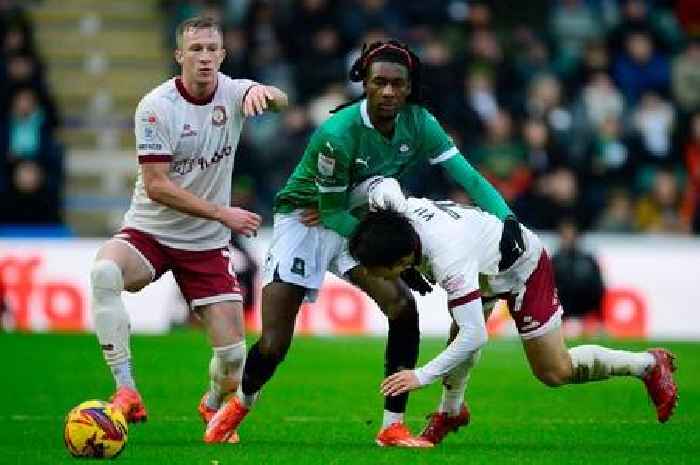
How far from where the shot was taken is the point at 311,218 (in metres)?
11.2

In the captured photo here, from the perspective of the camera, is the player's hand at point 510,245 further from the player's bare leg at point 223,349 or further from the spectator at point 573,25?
the spectator at point 573,25

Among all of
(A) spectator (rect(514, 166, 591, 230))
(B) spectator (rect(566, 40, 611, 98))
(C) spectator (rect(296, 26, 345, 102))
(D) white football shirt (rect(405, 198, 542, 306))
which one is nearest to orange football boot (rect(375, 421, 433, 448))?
(D) white football shirt (rect(405, 198, 542, 306))

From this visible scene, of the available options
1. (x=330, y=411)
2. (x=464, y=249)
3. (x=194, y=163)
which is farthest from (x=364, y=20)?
(x=464, y=249)

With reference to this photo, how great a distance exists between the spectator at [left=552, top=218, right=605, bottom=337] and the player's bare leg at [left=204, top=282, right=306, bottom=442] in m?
9.18

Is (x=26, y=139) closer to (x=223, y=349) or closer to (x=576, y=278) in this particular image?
(x=576, y=278)

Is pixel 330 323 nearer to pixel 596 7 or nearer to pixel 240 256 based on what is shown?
pixel 240 256

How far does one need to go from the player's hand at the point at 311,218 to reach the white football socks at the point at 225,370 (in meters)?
0.87

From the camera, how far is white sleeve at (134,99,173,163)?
1114cm

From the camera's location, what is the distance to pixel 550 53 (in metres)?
24.0

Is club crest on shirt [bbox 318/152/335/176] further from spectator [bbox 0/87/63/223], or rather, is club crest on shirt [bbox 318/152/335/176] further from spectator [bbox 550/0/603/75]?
spectator [bbox 550/0/603/75]

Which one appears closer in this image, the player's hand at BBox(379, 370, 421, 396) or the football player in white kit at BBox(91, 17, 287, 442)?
the player's hand at BBox(379, 370, 421, 396)

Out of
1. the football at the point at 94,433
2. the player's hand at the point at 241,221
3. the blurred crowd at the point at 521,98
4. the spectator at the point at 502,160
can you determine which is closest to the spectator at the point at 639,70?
the blurred crowd at the point at 521,98

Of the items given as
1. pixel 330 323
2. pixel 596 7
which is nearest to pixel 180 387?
pixel 330 323

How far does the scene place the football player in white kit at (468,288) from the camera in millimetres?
10023
